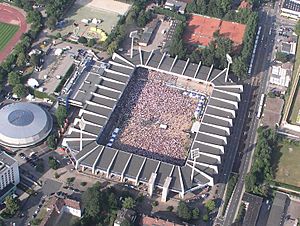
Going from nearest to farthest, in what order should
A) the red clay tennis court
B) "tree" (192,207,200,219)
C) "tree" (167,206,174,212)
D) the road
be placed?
"tree" (192,207,200,219), "tree" (167,206,174,212), the road, the red clay tennis court

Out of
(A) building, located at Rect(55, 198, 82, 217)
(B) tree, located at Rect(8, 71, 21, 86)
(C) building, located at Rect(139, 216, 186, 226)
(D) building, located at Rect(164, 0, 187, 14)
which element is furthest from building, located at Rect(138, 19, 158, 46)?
(C) building, located at Rect(139, 216, 186, 226)

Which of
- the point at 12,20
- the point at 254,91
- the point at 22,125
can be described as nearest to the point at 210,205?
the point at 254,91

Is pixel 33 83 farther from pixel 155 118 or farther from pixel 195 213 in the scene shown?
pixel 195 213

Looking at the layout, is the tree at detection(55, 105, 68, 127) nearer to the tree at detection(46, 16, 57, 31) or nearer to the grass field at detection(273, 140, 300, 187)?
the tree at detection(46, 16, 57, 31)

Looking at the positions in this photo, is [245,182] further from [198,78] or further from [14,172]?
[14,172]

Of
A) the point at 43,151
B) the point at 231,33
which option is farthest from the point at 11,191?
the point at 231,33
